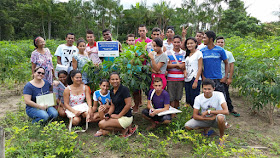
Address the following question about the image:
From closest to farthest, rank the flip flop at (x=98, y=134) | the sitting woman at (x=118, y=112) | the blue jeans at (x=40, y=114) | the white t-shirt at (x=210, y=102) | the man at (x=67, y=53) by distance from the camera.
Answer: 1. the white t-shirt at (x=210, y=102)
2. the sitting woman at (x=118, y=112)
3. the flip flop at (x=98, y=134)
4. the blue jeans at (x=40, y=114)
5. the man at (x=67, y=53)

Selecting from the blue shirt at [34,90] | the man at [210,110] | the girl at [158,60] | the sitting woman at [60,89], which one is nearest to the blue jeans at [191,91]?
the girl at [158,60]

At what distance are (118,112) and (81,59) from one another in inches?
54.7

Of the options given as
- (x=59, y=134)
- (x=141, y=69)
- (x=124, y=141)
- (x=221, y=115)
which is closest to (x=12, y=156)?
(x=59, y=134)

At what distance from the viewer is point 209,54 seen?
12.6 ft

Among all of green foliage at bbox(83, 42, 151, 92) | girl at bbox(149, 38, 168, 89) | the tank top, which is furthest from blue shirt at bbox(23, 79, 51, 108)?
girl at bbox(149, 38, 168, 89)

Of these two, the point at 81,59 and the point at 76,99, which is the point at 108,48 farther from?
the point at 76,99

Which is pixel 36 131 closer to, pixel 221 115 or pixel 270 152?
pixel 221 115

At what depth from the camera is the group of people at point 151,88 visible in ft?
11.0

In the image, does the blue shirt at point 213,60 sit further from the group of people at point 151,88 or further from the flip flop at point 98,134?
the flip flop at point 98,134

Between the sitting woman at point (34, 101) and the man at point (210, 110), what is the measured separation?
259 centimetres

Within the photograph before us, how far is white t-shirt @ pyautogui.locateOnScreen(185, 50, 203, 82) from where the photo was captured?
3.79 meters

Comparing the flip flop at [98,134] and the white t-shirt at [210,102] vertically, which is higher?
the white t-shirt at [210,102]

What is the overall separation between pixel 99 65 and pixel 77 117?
1.08 metres

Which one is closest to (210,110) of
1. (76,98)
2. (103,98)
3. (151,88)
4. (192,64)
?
(192,64)
